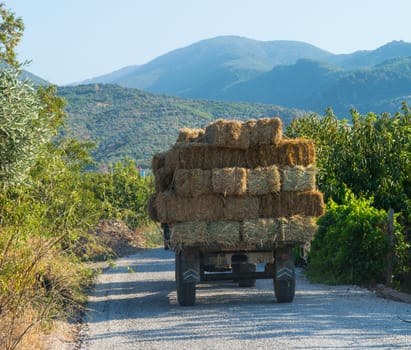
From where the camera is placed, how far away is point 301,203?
1238 cm

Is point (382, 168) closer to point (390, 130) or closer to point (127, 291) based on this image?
point (390, 130)

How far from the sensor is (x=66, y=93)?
125562mm

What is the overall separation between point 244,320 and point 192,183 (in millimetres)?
2511

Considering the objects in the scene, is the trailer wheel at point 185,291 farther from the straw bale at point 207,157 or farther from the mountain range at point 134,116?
the mountain range at point 134,116

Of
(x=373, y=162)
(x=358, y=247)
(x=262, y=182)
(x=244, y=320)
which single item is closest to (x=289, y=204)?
(x=262, y=182)

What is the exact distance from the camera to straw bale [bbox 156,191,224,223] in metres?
12.1

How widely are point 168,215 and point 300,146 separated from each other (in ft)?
8.25

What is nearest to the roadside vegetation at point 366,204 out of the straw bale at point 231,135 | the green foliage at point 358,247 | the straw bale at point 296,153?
the green foliage at point 358,247

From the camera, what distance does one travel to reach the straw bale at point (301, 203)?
12.3 m

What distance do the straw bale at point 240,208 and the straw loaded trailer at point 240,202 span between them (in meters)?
0.02

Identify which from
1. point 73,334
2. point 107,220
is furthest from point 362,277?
point 107,220

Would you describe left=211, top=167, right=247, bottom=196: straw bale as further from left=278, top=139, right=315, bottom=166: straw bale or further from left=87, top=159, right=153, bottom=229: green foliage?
left=87, top=159, right=153, bottom=229: green foliage

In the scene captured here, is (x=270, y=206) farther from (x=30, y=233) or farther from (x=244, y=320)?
(x=30, y=233)

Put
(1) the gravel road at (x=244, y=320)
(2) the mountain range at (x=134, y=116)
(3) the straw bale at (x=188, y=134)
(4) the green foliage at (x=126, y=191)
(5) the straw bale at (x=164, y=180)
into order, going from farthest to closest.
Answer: (2) the mountain range at (x=134, y=116)
(4) the green foliage at (x=126, y=191)
(3) the straw bale at (x=188, y=134)
(5) the straw bale at (x=164, y=180)
(1) the gravel road at (x=244, y=320)
